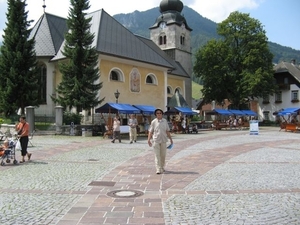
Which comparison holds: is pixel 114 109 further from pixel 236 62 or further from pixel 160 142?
pixel 236 62

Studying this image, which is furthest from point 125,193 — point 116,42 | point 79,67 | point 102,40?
point 116,42

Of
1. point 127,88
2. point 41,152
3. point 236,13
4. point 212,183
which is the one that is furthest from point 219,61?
point 212,183

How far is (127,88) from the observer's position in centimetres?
3259

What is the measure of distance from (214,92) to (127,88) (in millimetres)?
18863

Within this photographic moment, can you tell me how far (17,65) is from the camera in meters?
27.9

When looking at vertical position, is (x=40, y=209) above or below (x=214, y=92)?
below

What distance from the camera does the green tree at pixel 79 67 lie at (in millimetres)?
25688

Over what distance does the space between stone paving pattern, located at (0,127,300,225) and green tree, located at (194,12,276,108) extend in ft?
115

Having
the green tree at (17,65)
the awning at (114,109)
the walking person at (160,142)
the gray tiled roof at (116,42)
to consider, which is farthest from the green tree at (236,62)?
the walking person at (160,142)

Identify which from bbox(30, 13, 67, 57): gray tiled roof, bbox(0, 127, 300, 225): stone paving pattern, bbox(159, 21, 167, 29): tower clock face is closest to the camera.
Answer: bbox(0, 127, 300, 225): stone paving pattern

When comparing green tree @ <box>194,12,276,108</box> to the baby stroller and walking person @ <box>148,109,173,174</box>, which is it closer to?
walking person @ <box>148,109,173,174</box>

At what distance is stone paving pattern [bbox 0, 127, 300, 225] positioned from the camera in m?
5.23

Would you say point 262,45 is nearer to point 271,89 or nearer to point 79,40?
point 271,89

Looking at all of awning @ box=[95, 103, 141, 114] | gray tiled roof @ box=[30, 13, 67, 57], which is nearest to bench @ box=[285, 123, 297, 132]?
awning @ box=[95, 103, 141, 114]
